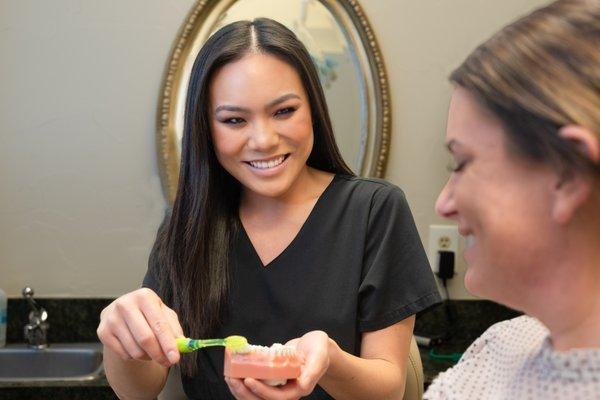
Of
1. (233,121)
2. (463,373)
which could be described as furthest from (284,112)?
(463,373)

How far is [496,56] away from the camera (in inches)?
35.1

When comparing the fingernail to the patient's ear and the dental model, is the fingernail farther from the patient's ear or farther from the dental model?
the patient's ear

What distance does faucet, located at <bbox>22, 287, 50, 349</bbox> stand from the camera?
2.40m

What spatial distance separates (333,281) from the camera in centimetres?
161

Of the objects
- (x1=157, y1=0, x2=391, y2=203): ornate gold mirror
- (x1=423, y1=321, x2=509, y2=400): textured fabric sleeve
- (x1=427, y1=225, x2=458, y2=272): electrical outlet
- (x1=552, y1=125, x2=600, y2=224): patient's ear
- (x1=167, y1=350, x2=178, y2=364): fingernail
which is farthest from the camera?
(x1=427, y1=225, x2=458, y2=272): electrical outlet

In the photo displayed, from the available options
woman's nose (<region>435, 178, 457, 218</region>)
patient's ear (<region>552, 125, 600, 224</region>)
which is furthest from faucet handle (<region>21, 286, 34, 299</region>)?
patient's ear (<region>552, 125, 600, 224</region>)

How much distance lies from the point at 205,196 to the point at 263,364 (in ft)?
1.95

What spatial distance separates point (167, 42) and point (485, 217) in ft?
5.91

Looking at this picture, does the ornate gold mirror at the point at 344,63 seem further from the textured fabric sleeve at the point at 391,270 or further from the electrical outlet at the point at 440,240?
the textured fabric sleeve at the point at 391,270

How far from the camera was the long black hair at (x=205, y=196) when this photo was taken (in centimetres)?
159

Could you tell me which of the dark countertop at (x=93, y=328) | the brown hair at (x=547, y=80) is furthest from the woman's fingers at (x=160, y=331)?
the dark countertop at (x=93, y=328)

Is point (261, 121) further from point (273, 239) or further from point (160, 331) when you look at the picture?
point (160, 331)

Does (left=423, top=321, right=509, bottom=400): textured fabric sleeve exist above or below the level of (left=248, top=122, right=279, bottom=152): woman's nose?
below

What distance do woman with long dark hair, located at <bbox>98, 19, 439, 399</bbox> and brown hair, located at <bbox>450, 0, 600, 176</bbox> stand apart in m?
0.70
